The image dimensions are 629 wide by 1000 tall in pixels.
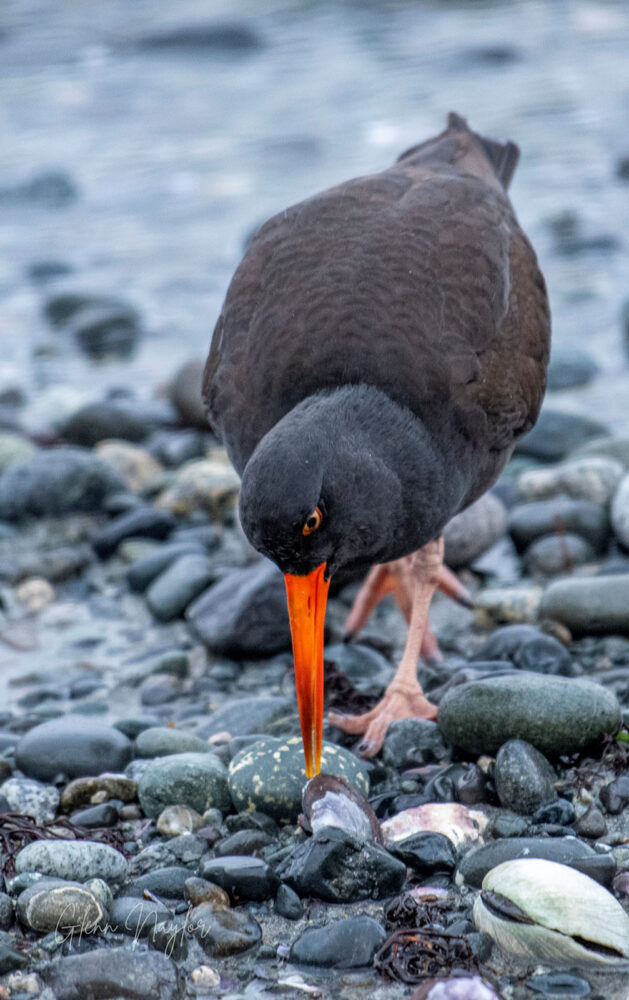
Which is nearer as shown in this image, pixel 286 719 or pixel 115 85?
pixel 286 719

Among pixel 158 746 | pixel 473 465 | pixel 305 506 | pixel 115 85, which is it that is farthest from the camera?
pixel 115 85

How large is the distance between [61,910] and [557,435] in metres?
4.67

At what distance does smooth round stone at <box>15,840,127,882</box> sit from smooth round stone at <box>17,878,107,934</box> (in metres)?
0.19

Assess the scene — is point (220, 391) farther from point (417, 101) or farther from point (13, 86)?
point (13, 86)

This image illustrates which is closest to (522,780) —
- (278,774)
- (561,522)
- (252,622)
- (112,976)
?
(278,774)

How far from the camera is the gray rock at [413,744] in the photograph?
13.4ft

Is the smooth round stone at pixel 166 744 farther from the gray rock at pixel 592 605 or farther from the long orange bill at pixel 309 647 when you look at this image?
the gray rock at pixel 592 605

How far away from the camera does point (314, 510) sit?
3.50m

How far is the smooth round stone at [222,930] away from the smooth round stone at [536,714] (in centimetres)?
103

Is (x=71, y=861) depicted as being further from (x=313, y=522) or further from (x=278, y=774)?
(x=313, y=522)

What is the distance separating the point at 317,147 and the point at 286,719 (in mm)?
11534

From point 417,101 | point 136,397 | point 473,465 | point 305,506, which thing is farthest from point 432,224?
point 417,101

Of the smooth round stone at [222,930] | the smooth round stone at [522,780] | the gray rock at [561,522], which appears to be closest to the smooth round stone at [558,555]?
the gray rock at [561,522]

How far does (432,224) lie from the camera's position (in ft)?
14.9
